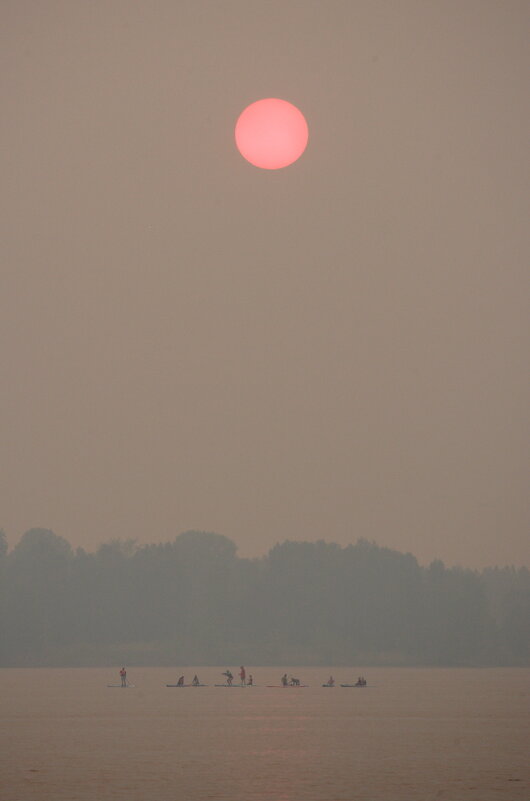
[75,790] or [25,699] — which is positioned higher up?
[25,699]

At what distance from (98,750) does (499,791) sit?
2196 cm

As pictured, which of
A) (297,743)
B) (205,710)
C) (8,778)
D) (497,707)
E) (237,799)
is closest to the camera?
(237,799)

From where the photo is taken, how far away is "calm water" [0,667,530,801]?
2003 inches

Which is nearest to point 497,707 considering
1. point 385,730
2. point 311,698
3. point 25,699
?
point 311,698

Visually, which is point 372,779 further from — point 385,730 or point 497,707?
point 497,707

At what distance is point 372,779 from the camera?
5403cm

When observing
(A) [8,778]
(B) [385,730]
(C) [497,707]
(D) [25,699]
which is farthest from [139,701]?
(A) [8,778]

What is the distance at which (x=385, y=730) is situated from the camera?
78.6m

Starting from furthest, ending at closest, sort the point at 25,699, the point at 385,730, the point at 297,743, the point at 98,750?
the point at 25,699 < the point at 385,730 < the point at 297,743 < the point at 98,750

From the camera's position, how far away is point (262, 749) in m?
65.7

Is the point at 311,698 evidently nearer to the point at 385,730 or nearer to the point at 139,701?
the point at 139,701

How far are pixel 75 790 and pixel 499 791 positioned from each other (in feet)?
52.8

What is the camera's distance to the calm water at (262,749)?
50875 mm

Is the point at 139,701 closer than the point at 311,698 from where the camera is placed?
Yes
